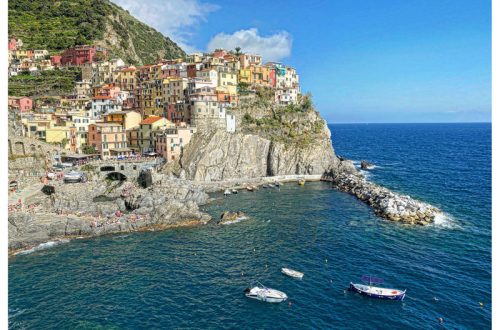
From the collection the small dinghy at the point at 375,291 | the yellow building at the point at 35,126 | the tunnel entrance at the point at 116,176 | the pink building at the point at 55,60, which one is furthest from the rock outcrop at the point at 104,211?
the pink building at the point at 55,60

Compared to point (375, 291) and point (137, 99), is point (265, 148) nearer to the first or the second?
point (137, 99)

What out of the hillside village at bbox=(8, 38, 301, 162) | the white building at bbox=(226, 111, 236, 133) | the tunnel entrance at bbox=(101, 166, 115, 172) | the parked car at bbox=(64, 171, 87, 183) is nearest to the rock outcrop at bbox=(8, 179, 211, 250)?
the parked car at bbox=(64, 171, 87, 183)

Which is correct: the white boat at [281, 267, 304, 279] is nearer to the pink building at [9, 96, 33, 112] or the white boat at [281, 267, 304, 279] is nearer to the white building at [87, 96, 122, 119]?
the white building at [87, 96, 122, 119]

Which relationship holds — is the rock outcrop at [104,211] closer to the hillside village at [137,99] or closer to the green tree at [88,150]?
the green tree at [88,150]

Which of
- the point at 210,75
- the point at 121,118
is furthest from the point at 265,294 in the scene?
the point at 210,75

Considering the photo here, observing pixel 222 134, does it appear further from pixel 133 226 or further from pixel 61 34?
pixel 61 34

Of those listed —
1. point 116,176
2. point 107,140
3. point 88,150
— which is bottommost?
point 116,176
